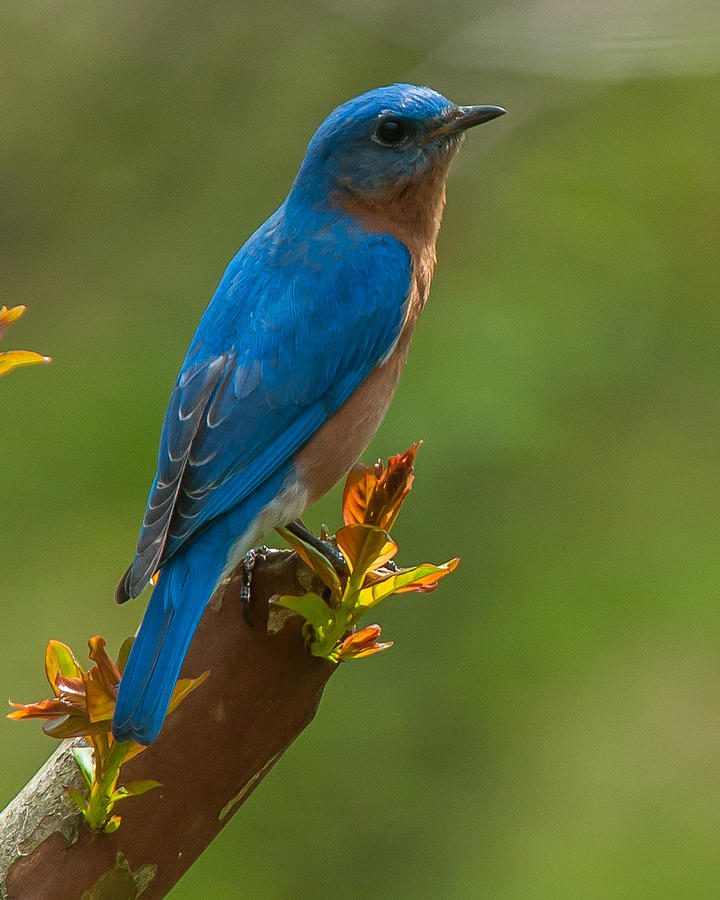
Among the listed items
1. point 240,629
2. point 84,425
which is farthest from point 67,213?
point 240,629

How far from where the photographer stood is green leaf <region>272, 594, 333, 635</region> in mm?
2250

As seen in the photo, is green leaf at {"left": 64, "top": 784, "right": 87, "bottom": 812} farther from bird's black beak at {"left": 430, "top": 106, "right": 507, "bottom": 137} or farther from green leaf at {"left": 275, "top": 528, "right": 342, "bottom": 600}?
bird's black beak at {"left": 430, "top": 106, "right": 507, "bottom": 137}

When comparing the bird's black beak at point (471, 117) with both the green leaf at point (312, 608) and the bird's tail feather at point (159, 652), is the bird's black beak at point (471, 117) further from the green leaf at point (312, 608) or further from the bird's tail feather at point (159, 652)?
the green leaf at point (312, 608)

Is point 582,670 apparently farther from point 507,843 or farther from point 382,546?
point 382,546

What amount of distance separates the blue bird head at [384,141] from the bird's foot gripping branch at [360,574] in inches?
64.2

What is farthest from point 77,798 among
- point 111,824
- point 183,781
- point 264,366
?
point 264,366

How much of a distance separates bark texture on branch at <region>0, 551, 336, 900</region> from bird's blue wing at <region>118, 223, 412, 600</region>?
78 cm

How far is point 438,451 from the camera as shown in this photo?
4789 millimetres

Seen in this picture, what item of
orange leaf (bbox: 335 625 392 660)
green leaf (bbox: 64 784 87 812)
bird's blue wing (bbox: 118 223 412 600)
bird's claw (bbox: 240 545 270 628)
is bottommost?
green leaf (bbox: 64 784 87 812)

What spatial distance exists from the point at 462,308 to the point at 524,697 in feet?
5.20

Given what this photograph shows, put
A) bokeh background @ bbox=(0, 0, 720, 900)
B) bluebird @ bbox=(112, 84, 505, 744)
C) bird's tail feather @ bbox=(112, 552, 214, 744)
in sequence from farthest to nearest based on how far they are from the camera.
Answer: bokeh background @ bbox=(0, 0, 720, 900)
bluebird @ bbox=(112, 84, 505, 744)
bird's tail feather @ bbox=(112, 552, 214, 744)

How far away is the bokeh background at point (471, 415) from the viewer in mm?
4805

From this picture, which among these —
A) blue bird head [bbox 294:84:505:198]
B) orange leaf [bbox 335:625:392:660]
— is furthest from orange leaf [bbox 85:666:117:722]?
blue bird head [bbox 294:84:505:198]

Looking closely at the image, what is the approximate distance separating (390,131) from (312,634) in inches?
77.1
